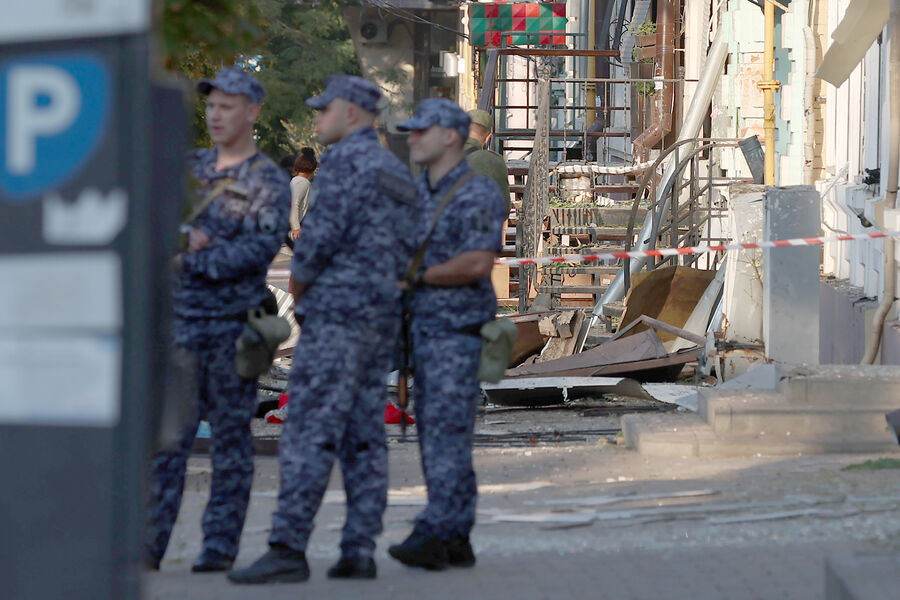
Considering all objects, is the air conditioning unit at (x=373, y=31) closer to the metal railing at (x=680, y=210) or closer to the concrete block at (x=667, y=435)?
the metal railing at (x=680, y=210)

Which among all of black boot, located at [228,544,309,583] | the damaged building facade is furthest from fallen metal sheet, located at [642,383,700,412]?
black boot, located at [228,544,309,583]

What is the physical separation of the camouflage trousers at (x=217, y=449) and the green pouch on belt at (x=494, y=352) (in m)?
0.80

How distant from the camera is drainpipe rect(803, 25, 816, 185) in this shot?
54.2ft

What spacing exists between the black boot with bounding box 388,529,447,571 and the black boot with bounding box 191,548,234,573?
0.59 meters

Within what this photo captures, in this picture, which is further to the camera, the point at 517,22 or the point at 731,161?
the point at 517,22

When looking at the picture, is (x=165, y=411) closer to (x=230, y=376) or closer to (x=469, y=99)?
(x=230, y=376)

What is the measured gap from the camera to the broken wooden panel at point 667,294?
44.8 ft

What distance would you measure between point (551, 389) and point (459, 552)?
5528 mm

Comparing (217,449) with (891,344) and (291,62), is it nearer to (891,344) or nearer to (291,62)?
(291,62)

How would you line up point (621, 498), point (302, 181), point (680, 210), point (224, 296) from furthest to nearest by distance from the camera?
point (680, 210)
point (302, 181)
point (621, 498)
point (224, 296)

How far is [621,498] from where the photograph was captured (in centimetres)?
691

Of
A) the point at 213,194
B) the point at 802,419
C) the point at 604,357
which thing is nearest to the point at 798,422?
the point at 802,419

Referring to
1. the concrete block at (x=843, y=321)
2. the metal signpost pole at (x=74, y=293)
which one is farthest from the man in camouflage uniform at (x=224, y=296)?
the concrete block at (x=843, y=321)

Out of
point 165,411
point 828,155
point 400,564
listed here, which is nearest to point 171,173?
point 165,411
